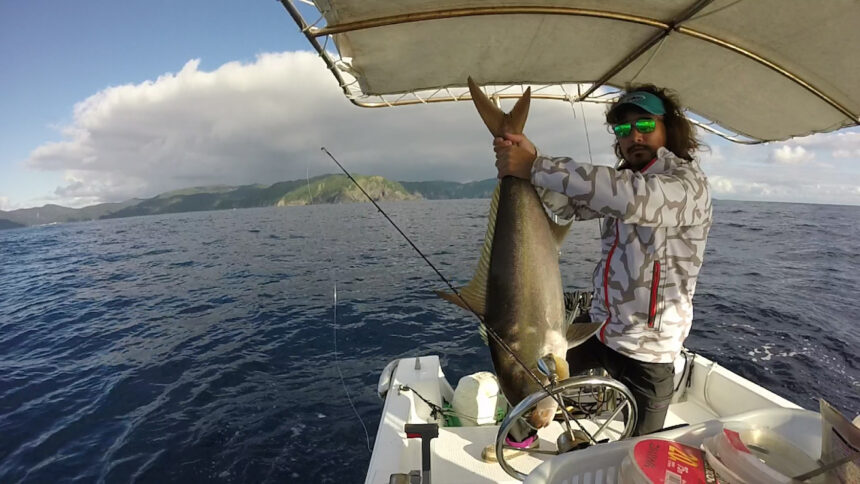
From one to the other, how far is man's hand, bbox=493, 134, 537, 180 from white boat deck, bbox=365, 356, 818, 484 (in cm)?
236

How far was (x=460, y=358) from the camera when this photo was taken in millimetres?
10227

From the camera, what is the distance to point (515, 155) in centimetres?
248

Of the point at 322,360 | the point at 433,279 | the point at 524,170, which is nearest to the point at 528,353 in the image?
the point at 524,170

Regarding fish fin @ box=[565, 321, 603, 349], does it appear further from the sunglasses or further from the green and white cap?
the green and white cap

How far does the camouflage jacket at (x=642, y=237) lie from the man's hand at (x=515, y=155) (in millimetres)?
114

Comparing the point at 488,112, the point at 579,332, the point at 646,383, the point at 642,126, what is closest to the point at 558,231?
the point at 579,332

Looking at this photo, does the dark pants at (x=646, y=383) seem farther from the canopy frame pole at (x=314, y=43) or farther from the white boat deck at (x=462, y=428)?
the canopy frame pole at (x=314, y=43)

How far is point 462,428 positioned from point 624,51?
509 cm

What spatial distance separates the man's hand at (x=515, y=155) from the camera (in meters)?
2.45

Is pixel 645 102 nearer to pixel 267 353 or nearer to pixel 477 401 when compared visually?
pixel 477 401

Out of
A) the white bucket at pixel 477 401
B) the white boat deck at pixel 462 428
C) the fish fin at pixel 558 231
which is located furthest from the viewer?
the white bucket at pixel 477 401

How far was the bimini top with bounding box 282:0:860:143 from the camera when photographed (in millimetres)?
3826

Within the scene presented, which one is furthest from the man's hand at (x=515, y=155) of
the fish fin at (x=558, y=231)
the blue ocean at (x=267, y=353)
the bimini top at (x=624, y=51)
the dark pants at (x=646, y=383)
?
the blue ocean at (x=267, y=353)

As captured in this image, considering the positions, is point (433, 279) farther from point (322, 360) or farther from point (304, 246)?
point (304, 246)
